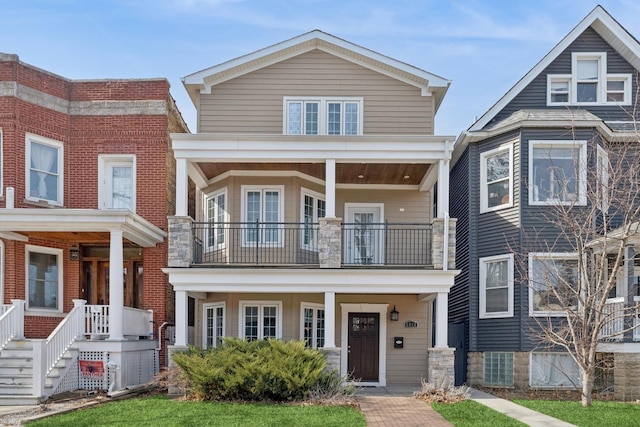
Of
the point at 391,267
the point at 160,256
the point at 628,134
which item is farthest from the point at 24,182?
the point at 628,134

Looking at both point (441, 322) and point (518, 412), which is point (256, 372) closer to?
point (441, 322)

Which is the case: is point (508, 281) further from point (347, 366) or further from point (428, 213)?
point (347, 366)

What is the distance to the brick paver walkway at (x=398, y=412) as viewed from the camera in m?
9.95

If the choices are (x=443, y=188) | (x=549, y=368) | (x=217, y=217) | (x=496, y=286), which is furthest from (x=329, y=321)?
(x=549, y=368)

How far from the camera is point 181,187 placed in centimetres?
1328

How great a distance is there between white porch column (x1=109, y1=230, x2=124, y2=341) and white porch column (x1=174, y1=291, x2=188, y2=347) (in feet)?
4.31

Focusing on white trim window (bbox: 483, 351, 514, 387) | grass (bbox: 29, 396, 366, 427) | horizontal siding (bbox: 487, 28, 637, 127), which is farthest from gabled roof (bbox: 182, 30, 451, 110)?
grass (bbox: 29, 396, 366, 427)

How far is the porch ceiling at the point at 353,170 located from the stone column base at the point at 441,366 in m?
4.85

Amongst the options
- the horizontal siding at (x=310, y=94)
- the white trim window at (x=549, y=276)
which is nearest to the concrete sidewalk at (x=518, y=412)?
the white trim window at (x=549, y=276)

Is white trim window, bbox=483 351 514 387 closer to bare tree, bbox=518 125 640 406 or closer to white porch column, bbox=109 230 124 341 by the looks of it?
bare tree, bbox=518 125 640 406

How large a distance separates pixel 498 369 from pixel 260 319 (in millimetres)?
6736

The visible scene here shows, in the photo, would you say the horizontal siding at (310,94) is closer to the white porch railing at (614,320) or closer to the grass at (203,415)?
the white porch railing at (614,320)

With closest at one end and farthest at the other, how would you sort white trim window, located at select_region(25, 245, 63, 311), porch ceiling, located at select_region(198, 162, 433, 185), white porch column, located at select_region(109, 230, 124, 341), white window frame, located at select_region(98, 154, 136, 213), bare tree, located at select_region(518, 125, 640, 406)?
white porch column, located at select_region(109, 230, 124, 341), bare tree, located at select_region(518, 125, 640, 406), porch ceiling, located at select_region(198, 162, 433, 185), white trim window, located at select_region(25, 245, 63, 311), white window frame, located at select_region(98, 154, 136, 213)

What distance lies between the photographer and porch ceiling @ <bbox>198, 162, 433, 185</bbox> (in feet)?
47.9
